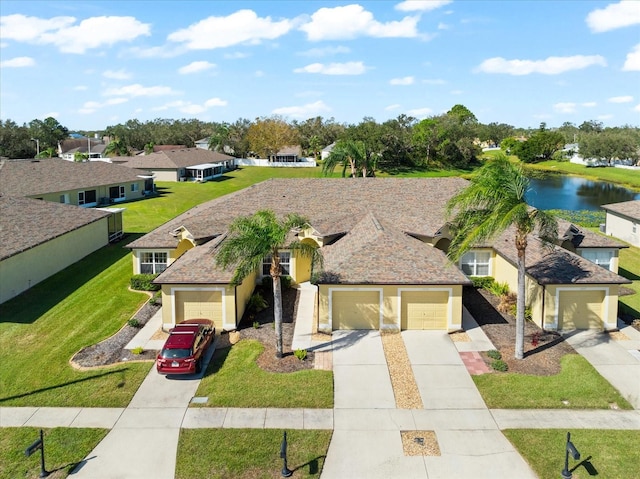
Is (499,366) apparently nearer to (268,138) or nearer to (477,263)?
(477,263)

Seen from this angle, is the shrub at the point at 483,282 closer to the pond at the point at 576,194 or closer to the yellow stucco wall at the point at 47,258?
the yellow stucco wall at the point at 47,258

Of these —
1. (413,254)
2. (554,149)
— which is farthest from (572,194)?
(413,254)

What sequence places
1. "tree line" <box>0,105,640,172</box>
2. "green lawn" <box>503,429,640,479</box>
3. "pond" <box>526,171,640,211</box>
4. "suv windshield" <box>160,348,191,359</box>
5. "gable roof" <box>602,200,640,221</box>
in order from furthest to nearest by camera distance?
"tree line" <box>0,105,640,172</box> → "pond" <box>526,171,640,211</box> → "gable roof" <box>602,200,640,221</box> → "suv windshield" <box>160,348,191,359</box> → "green lawn" <box>503,429,640,479</box>

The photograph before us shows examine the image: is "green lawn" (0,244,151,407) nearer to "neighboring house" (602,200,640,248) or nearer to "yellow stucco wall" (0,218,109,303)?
"yellow stucco wall" (0,218,109,303)

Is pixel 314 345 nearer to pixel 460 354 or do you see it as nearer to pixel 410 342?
pixel 410 342

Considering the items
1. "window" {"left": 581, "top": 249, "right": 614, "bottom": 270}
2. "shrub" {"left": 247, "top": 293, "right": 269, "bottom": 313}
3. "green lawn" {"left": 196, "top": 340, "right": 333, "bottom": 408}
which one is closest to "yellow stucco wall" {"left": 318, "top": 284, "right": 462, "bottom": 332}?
"shrub" {"left": 247, "top": 293, "right": 269, "bottom": 313}

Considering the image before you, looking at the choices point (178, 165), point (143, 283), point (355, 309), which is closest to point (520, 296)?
point (355, 309)

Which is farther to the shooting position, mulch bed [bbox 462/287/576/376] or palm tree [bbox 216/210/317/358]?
mulch bed [bbox 462/287/576/376]
